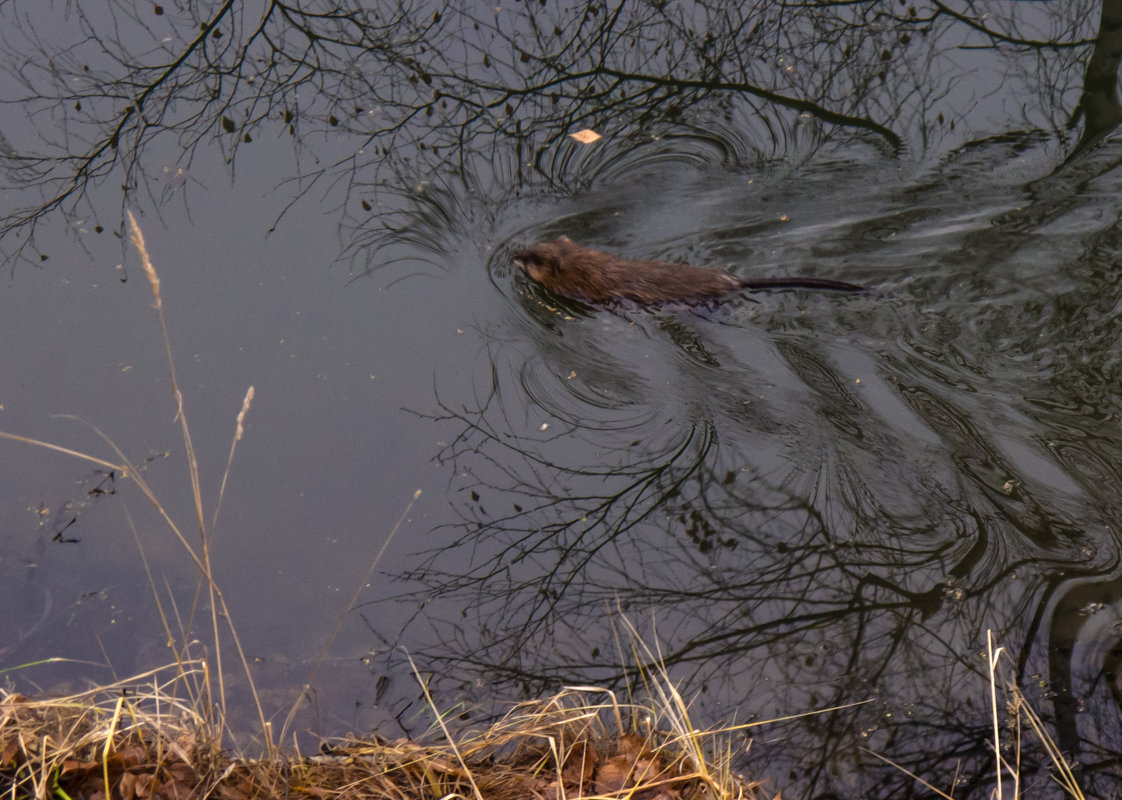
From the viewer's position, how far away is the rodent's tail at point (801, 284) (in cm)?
425

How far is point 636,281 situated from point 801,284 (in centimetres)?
75

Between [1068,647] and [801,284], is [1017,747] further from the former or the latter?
[801,284]

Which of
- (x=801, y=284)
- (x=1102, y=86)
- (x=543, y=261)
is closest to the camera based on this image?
(x=801, y=284)

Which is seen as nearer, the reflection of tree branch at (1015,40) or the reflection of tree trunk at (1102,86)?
the reflection of tree trunk at (1102,86)

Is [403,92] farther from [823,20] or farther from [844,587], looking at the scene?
[844,587]

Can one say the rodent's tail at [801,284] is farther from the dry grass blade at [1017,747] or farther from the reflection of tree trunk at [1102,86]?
the dry grass blade at [1017,747]

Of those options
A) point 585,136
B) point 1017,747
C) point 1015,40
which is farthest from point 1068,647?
point 1015,40

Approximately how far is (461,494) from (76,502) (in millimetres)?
1478

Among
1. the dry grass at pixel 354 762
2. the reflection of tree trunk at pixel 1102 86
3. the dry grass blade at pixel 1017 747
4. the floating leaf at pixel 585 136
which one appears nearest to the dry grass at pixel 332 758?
the dry grass at pixel 354 762

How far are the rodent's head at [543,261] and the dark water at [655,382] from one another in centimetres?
8

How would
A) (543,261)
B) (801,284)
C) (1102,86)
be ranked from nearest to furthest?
1. (801,284)
2. (543,261)
3. (1102,86)

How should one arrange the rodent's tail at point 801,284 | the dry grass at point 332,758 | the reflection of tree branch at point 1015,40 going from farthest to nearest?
the reflection of tree branch at point 1015,40 < the rodent's tail at point 801,284 < the dry grass at point 332,758

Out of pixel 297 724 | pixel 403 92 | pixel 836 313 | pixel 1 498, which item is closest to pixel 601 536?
pixel 297 724

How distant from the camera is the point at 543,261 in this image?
14.5ft
